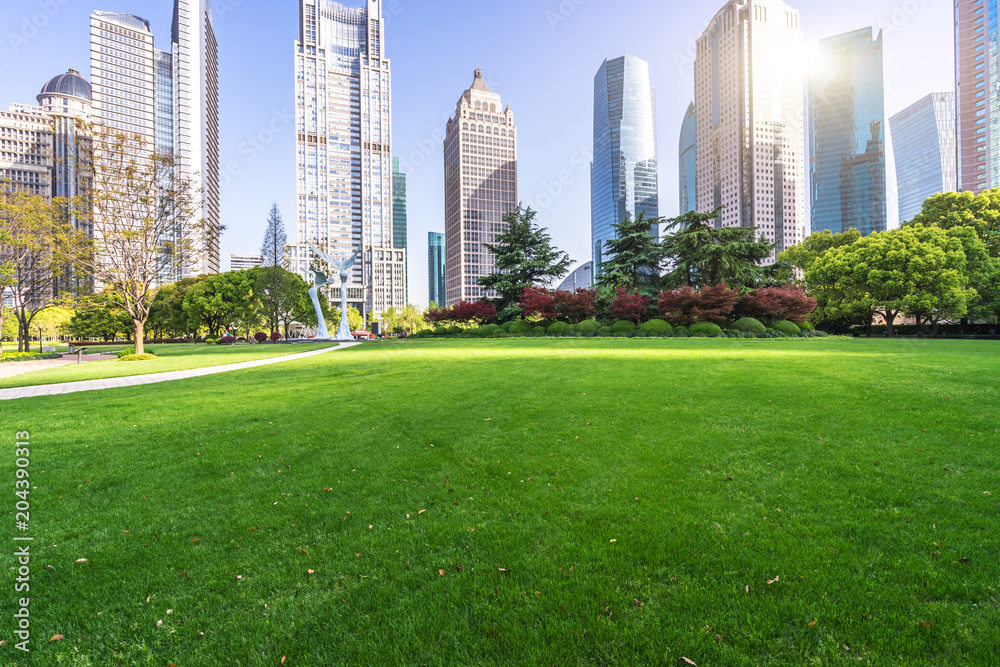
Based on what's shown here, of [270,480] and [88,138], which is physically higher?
[88,138]

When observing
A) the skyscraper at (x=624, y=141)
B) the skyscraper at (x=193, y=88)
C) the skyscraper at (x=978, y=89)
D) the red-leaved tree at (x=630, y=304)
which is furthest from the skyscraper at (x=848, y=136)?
the skyscraper at (x=193, y=88)

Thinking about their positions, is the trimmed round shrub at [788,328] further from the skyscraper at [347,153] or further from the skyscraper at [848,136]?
the skyscraper at [848,136]

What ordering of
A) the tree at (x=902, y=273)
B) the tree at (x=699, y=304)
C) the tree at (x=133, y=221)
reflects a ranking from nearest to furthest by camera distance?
the tree at (x=133, y=221) → the tree at (x=699, y=304) → the tree at (x=902, y=273)

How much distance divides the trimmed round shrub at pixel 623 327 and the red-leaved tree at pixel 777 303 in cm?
768

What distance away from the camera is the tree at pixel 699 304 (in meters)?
25.2

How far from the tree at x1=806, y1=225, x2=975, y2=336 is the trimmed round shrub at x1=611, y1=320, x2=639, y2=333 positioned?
1683cm

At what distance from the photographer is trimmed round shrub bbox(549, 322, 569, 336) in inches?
1131

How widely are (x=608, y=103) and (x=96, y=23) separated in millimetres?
162754

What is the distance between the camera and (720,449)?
482 centimetres

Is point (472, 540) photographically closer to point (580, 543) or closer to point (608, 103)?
point (580, 543)

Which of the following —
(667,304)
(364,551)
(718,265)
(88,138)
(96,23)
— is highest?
(96,23)

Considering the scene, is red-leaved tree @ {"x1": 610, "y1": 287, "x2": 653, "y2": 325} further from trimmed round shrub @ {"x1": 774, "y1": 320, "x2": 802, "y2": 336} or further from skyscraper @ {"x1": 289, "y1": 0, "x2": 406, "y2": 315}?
skyscraper @ {"x1": 289, "y1": 0, "x2": 406, "y2": 315}

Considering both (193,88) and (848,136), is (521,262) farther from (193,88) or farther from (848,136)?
(848,136)

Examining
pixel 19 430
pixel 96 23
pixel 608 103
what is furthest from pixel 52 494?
pixel 608 103
